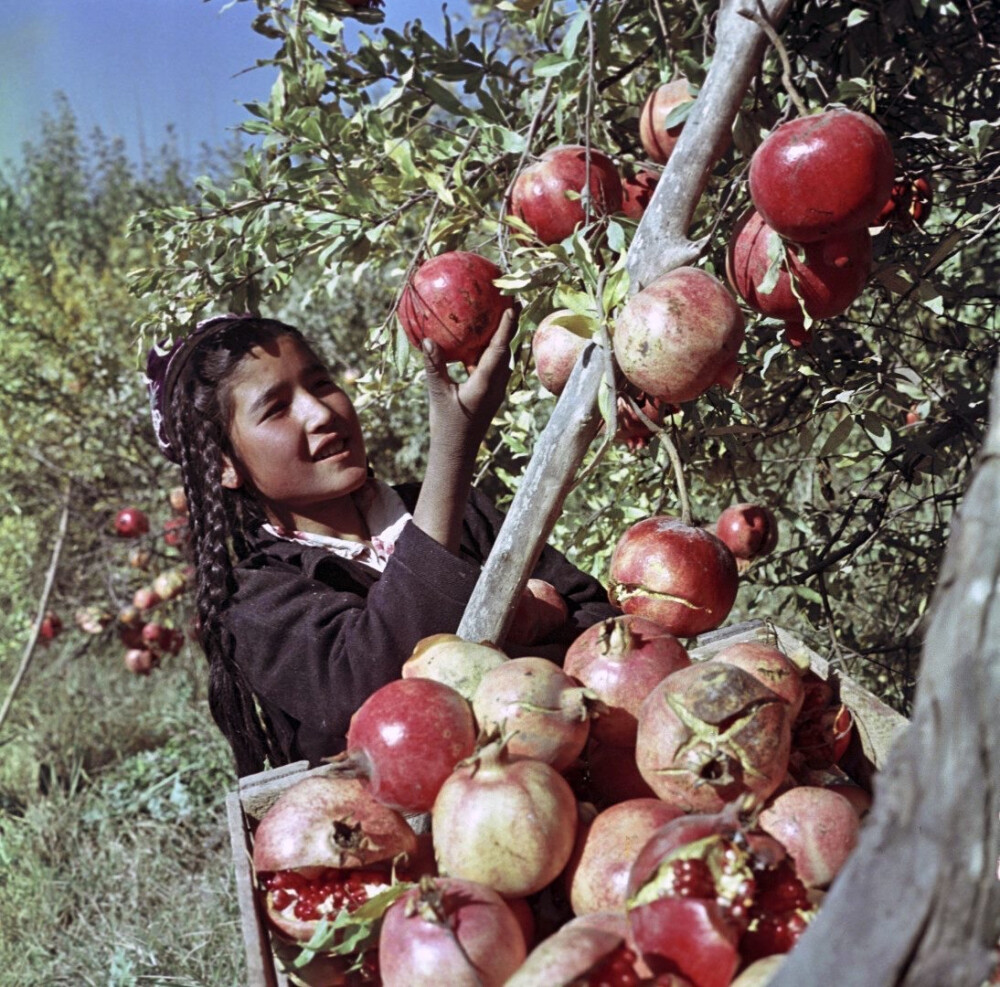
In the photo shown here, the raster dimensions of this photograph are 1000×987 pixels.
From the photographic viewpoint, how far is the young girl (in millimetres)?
1668

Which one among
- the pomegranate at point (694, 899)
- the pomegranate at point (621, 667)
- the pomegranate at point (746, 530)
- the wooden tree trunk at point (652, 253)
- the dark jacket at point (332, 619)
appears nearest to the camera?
the pomegranate at point (694, 899)

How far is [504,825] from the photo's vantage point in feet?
3.43

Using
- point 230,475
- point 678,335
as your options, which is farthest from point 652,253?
point 230,475

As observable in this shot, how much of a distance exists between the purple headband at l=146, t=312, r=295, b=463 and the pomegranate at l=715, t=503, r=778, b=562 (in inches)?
35.2

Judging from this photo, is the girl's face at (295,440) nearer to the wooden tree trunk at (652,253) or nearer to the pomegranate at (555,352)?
the pomegranate at (555,352)

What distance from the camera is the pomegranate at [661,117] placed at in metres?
1.88

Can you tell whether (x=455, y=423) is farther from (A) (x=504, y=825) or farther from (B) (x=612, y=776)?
(A) (x=504, y=825)

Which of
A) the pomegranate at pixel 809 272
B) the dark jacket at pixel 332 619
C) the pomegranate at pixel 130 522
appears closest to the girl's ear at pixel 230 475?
the dark jacket at pixel 332 619

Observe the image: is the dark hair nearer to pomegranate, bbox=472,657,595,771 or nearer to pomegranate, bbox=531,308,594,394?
pomegranate, bbox=531,308,594,394

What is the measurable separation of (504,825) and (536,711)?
0.14 m

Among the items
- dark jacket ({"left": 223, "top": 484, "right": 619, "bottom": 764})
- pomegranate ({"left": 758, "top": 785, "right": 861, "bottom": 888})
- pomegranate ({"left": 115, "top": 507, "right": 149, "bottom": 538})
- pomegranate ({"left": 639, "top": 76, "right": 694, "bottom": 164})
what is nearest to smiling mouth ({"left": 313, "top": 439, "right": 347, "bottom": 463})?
dark jacket ({"left": 223, "top": 484, "right": 619, "bottom": 764})

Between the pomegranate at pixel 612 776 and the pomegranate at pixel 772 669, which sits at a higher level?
the pomegranate at pixel 772 669

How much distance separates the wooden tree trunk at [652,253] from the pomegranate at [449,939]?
50 centimetres

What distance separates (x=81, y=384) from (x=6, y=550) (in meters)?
0.76
